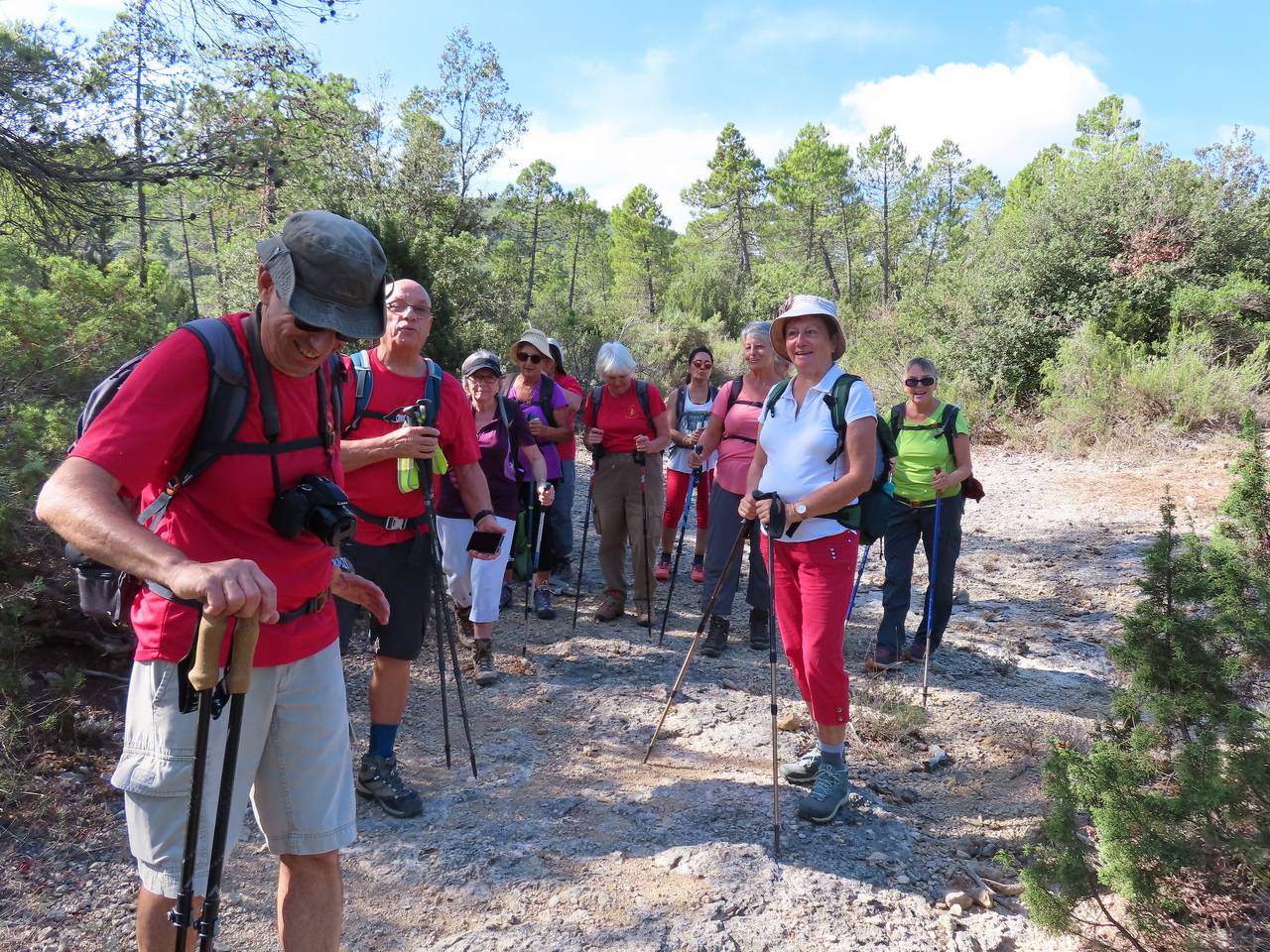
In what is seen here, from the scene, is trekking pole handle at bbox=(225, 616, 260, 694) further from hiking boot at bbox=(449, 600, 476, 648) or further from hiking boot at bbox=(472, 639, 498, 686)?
hiking boot at bbox=(449, 600, 476, 648)

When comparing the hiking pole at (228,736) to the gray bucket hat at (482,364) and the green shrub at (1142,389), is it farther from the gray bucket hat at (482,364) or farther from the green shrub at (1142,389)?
the green shrub at (1142,389)

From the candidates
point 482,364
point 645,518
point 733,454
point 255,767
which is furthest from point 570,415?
point 255,767

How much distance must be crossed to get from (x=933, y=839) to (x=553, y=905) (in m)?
1.60

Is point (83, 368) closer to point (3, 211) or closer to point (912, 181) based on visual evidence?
point (3, 211)

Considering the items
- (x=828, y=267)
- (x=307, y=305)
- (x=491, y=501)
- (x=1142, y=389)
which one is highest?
(x=828, y=267)

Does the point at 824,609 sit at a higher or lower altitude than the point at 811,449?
lower

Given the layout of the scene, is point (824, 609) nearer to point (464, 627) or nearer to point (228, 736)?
point (228, 736)

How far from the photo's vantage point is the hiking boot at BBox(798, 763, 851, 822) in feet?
10.9

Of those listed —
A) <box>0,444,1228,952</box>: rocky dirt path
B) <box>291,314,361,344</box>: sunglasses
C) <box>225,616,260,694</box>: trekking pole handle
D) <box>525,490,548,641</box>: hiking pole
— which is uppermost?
<box>291,314,361,344</box>: sunglasses

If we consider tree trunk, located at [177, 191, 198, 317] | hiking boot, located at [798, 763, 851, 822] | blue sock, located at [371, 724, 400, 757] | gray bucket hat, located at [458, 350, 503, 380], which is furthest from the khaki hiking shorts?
tree trunk, located at [177, 191, 198, 317]

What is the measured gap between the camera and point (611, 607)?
6250 mm

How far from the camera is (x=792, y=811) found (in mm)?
3434

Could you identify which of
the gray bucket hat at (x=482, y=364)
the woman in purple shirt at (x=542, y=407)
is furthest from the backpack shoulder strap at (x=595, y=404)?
the gray bucket hat at (x=482, y=364)

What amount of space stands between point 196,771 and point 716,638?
4178mm
